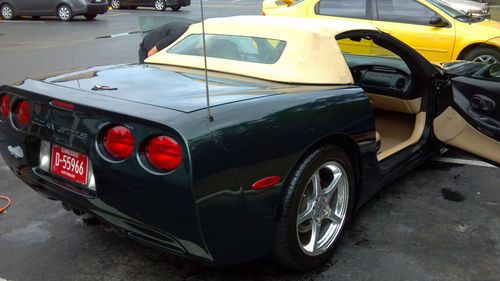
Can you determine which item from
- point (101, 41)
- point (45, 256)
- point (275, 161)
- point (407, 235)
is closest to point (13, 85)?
point (45, 256)

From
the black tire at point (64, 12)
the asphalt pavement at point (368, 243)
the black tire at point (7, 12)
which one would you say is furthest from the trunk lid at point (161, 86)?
the black tire at point (7, 12)

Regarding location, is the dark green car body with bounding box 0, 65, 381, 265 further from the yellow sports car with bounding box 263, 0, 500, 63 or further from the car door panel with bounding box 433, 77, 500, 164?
the yellow sports car with bounding box 263, 0, 500, 63

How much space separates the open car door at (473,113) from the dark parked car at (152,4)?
20.3 m

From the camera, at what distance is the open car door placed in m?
3.46

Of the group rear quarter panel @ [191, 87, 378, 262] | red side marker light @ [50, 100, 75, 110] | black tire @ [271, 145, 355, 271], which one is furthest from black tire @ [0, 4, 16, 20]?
black tire @ [271, 145, 355, 271]

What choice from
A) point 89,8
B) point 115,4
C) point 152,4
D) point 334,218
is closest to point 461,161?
point 334,218

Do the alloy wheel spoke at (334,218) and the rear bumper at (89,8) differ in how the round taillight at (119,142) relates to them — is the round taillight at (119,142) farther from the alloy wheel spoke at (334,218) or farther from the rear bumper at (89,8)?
the rear bumper at (89,8)

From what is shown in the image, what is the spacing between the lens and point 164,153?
2.23 metres

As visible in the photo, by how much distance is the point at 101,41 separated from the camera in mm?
12820

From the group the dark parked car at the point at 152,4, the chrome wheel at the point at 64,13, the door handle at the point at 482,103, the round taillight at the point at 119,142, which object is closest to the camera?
the round taillight at the point at 119,142

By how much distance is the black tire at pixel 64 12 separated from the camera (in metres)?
17.7

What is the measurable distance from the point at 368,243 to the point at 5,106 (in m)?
2.35

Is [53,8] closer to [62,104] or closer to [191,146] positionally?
[62,104]

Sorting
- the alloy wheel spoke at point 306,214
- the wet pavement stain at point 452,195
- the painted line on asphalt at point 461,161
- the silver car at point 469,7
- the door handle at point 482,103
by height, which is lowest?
the painted line on asphalt at point 461,161
